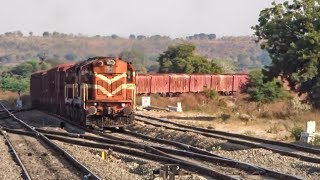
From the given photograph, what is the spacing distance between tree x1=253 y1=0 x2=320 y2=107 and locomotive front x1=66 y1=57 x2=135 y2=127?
11457mm

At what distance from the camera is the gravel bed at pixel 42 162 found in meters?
13.4

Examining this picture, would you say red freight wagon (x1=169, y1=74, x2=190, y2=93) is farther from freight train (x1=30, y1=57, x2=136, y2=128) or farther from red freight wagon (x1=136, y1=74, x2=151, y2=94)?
freight train (x1=30, y1=57, x2=136, y2=128)

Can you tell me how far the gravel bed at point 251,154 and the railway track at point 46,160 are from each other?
→ 15.9ft

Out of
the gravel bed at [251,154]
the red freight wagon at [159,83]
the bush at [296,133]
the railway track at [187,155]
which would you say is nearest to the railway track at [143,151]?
the railway track at [187,155]

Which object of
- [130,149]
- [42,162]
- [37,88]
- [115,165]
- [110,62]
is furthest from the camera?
[37,88]

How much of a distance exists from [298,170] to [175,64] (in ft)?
188

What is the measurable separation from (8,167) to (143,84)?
41221 millimetres

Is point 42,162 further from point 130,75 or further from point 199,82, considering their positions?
point 199,82

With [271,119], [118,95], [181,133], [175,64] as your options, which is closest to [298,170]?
[181,133]

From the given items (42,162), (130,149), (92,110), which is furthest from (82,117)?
(42,162)

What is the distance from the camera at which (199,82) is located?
2265 inches

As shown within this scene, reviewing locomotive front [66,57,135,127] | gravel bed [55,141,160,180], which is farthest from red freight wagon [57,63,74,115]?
gravel bed [55,141,160,180]

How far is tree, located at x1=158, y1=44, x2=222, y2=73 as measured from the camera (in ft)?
226

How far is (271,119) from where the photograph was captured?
3067 centimetres
